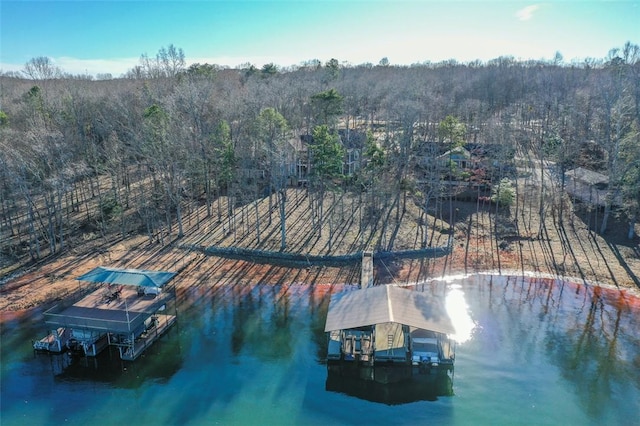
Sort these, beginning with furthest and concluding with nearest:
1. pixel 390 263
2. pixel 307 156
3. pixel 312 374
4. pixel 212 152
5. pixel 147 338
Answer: pixel 307 156 < pixel 212 152 < pixel 390 263 < pixel 147 338 < pixel 312 374

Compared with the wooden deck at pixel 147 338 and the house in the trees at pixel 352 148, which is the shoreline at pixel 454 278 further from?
the house in the trees at pixel 352 148

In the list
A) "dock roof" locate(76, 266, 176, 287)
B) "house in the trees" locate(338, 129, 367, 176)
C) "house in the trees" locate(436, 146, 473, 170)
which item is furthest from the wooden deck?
"house in the trees" locate(436, 146, 473, 170)

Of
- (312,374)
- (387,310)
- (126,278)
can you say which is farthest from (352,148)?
(312,374)

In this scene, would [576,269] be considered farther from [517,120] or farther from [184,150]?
[517,120]

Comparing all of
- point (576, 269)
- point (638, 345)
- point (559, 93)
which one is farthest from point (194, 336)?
point (559, 93)

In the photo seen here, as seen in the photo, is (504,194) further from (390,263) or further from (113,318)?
(113,318)

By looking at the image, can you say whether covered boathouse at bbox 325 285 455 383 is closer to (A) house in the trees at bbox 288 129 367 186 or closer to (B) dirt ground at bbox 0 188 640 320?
(B) dirt ground at bbox 0 188 640 320

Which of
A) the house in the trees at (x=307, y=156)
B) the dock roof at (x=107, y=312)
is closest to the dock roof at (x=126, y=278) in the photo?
the dock roof at (x=107, y=312)
